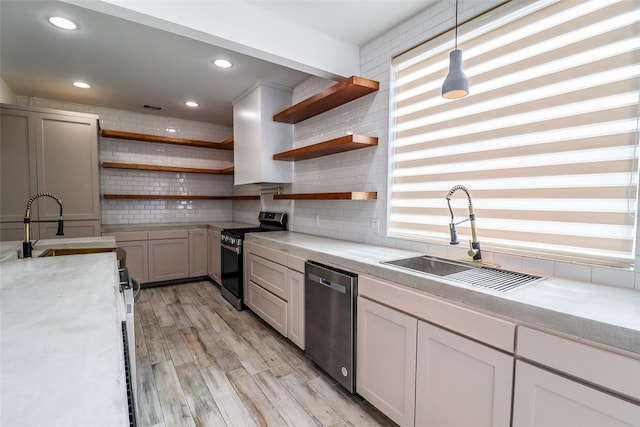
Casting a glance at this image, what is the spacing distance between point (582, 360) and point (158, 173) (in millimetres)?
5231

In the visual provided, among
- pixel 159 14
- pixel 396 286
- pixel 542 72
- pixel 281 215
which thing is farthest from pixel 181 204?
pixel 542 72

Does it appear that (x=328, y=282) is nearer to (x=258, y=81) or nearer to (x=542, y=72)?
(x=542, y=72)

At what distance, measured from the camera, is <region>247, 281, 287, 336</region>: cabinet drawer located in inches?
105

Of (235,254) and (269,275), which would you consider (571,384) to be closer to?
(269,275)

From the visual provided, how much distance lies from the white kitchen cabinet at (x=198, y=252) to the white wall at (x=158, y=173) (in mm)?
688

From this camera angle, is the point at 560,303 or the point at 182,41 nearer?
the point at 560,303

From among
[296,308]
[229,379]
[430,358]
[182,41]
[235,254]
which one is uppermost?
[182,41]

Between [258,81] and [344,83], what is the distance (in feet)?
4.49

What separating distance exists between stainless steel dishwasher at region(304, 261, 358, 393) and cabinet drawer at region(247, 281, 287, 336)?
0.38 metres

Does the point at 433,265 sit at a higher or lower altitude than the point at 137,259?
higher

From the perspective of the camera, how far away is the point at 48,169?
3.42 meters

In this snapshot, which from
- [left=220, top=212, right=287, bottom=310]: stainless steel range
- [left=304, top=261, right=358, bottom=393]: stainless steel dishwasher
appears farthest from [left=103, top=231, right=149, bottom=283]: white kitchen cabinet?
[left=304, top=261, right=358, bottom=393]: stainless steel dishwasher

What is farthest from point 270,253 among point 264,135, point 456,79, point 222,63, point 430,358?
point 456,79

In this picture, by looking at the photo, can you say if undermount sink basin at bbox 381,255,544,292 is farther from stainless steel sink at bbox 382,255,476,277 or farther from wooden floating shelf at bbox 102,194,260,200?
wooden floating shelf at bbox 102,194,260,200
